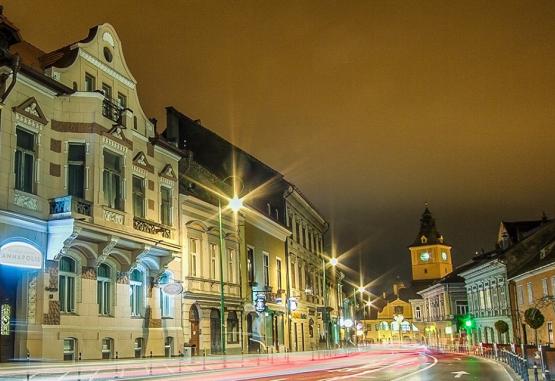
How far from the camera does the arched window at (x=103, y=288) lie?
83.1 ft

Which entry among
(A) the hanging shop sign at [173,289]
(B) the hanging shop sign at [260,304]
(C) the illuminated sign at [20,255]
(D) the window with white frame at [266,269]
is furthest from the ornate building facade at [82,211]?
(D) the window with white frame at [266,269]

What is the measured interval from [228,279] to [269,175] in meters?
15.7

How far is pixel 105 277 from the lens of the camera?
25.9 m

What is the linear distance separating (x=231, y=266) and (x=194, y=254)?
510 cm

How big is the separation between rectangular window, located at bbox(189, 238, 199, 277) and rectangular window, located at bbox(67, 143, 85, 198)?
9386mm

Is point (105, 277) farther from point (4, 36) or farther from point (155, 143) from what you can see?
point (4, 36)

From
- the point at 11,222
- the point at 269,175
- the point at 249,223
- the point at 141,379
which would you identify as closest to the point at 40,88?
the point at 11,222

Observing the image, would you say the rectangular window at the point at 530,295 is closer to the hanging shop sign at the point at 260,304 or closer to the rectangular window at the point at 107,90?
the hanging shop sign at the point at 260,304

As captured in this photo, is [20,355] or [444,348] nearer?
[20,355]

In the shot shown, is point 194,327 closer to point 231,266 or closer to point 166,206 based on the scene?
point 231,266

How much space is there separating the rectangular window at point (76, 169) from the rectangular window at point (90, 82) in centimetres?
259

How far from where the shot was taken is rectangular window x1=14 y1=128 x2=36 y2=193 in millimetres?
21906

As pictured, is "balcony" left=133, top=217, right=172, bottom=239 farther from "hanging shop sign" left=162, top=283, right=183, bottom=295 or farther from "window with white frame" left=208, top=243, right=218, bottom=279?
"window with white frame" left=208, top=243, right=218, bottom=279

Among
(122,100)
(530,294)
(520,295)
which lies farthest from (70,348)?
(520,295)
